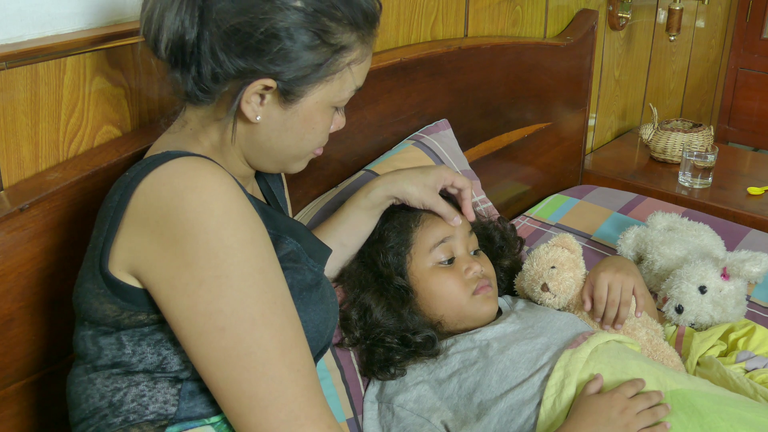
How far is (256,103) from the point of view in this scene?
756mm

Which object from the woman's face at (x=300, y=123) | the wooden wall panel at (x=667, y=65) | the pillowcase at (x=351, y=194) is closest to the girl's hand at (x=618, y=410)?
the pillowcase at (x=351, y=194)

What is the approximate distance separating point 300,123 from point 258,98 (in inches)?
2.4

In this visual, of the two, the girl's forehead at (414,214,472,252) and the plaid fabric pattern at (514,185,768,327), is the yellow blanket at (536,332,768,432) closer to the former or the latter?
the girl's forehead at (414,214,472,252)

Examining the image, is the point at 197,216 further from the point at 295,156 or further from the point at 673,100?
the point at 673,100

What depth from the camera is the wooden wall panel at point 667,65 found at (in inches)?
98.0

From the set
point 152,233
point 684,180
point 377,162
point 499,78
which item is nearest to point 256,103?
point 152,233

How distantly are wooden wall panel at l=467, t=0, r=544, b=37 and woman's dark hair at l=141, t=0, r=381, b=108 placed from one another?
0.87 m

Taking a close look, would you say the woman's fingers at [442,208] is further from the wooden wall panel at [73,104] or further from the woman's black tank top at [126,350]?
the wooden wall panel at [73,104]

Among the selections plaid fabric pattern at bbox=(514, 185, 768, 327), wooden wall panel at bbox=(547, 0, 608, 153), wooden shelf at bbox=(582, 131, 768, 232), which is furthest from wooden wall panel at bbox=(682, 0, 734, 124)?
plaid fabric pattern at bbox=(514, 185, 768, 327)

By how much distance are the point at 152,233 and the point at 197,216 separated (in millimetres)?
59

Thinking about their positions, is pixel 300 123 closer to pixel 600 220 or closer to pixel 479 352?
pixel 479 352

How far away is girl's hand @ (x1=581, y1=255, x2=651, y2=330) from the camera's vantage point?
1125 millimetres

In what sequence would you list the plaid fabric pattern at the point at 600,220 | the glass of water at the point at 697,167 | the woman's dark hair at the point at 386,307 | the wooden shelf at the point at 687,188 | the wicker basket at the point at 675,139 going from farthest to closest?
the wicker basket at the point at 675,139 < the glass of water at the point at 697,167 < the wooden shelf at the point at 687,188 < the plaid fabric pattern at the point at 600,220 < the woman's dark hair at the point at 386,307

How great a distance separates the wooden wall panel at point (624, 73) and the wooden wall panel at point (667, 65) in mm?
69
